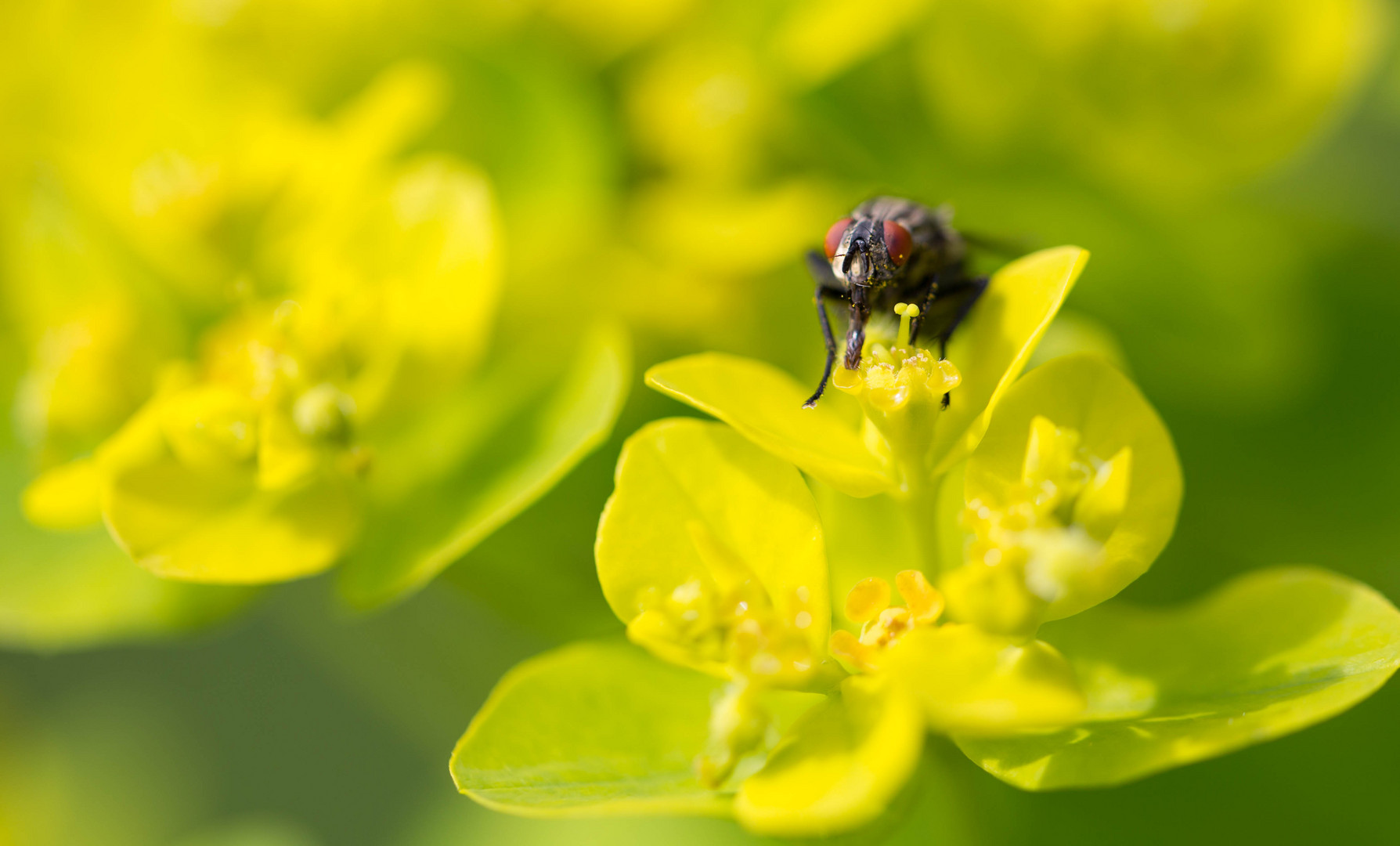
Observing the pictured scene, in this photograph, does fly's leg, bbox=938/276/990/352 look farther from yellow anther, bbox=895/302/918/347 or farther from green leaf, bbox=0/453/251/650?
green leaf, bbox=0/453/251/650

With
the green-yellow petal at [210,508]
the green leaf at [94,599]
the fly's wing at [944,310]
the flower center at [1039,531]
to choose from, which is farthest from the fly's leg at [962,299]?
the green leaf at [94,599]

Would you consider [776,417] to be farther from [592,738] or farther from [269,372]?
[269,372]

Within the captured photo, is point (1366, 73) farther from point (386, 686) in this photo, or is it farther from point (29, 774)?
point (29, 774)

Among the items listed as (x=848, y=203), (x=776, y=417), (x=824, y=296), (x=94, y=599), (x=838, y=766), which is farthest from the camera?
(x=848, y=203)

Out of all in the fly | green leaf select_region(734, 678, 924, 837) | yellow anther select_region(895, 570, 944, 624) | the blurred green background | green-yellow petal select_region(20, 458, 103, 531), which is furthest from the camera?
the blurred green background

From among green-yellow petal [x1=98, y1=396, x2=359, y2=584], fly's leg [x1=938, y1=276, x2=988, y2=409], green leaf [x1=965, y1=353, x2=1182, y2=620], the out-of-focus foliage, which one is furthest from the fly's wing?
green-yellow petal [x1=98, y1=396, x2=359, y2=584]

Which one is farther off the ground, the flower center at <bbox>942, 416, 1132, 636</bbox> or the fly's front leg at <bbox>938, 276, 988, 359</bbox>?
the fly's front leg at <bbox>938, 276, 988, 359</bbox>

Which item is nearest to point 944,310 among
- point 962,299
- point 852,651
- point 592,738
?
point 962,299
